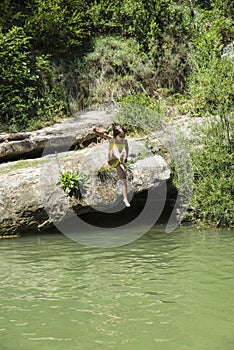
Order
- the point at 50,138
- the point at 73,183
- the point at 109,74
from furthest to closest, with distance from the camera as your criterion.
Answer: the point at 109,74
the point at 50,138
the point at 73,183

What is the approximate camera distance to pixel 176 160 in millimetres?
13867

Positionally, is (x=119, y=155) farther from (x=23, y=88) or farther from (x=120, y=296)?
(x=23, y=88)

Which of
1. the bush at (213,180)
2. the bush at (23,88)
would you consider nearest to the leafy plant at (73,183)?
the bush at (213,180)

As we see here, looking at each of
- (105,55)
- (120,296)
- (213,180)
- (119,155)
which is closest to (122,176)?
(119,155)

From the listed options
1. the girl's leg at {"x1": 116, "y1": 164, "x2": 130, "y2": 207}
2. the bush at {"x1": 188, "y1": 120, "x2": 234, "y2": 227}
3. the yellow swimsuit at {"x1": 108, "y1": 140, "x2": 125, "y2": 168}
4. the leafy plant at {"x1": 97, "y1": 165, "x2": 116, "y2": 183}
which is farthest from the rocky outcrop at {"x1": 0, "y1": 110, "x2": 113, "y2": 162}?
the bush at {"x1": 188, "y1": 120, "x2": 234, "y2": 227}

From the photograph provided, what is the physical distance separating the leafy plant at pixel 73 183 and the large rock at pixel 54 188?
0.11 meters

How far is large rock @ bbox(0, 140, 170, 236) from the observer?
1240cm

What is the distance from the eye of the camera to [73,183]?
12773mm

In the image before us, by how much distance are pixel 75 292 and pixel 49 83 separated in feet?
41.8

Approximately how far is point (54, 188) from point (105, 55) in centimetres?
871

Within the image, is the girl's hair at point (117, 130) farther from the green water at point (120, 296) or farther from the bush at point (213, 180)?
the green water at point (120, 296)

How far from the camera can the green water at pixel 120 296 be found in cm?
514

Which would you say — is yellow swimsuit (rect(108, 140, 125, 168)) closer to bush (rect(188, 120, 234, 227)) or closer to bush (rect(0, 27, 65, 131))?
bush (rect(188, 120, 234, 227))

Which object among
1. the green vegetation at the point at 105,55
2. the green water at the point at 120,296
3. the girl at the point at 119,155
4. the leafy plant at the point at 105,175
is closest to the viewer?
the green water at the point at 120,296
